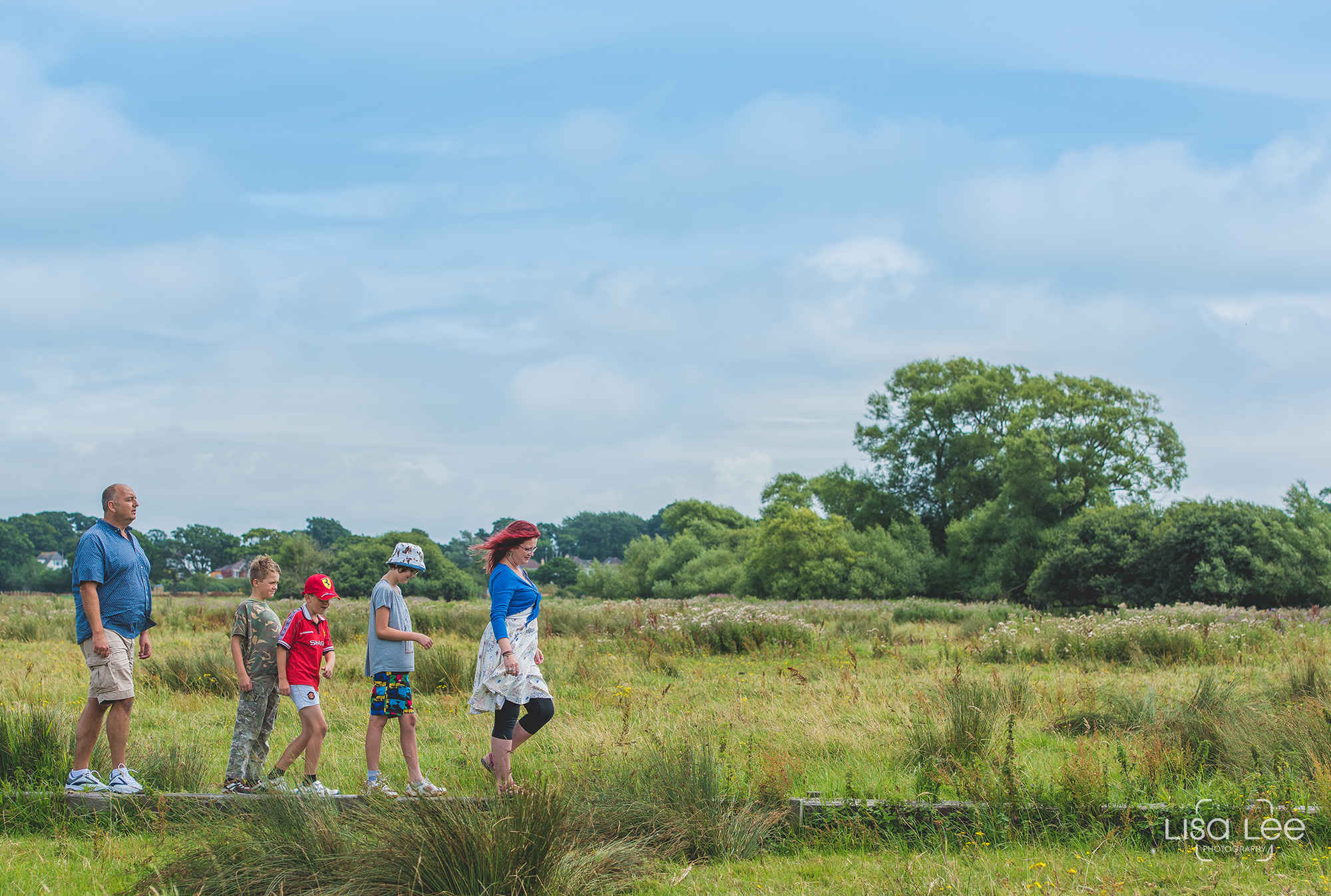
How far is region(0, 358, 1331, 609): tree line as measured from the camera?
2970cm

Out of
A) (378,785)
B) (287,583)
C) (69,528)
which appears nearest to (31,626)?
(378,785)

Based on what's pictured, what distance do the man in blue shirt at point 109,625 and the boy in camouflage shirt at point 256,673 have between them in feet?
2.03

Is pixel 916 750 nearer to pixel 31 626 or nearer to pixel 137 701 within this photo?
pixel 137 701

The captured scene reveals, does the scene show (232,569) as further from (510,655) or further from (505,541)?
(510,655)

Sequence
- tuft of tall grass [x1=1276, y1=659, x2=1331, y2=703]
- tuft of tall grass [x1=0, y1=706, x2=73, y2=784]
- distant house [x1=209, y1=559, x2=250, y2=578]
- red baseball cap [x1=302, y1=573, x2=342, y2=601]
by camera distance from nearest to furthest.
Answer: tuft of tall grass [x1=0, y1=706, x2=73, y2=784] < red baseball cap [x1=302, y1=573, x2=342, y2=601] < tuft of tall grass [x1=1276, y1=659, x2=1331, y2=703] < distant house [x1=209, y1=559, x2=250, y2=578]

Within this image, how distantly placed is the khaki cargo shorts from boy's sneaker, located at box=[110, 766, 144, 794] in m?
0.45

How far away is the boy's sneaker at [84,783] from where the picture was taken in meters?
5.76

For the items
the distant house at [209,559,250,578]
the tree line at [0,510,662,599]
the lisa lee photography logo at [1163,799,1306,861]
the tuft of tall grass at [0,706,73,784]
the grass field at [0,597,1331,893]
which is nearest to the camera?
the grass field at [0,597,1331,893]

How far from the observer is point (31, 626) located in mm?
18781

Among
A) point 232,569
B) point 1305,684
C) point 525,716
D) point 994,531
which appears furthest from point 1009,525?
point 232,569

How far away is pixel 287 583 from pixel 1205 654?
50967 mm

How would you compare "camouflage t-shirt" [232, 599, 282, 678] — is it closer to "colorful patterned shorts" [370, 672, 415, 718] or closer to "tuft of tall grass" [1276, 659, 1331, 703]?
"colorful patterned shorts" [370, 672, 415, 718]

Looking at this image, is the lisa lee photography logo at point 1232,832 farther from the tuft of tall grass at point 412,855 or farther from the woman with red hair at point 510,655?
the woman with red hair at point 510,655

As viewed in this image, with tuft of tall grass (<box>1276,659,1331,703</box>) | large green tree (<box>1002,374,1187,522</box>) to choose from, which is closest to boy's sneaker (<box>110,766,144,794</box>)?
tuft of tall grass (<box>1276,659,1331,703</box>)
